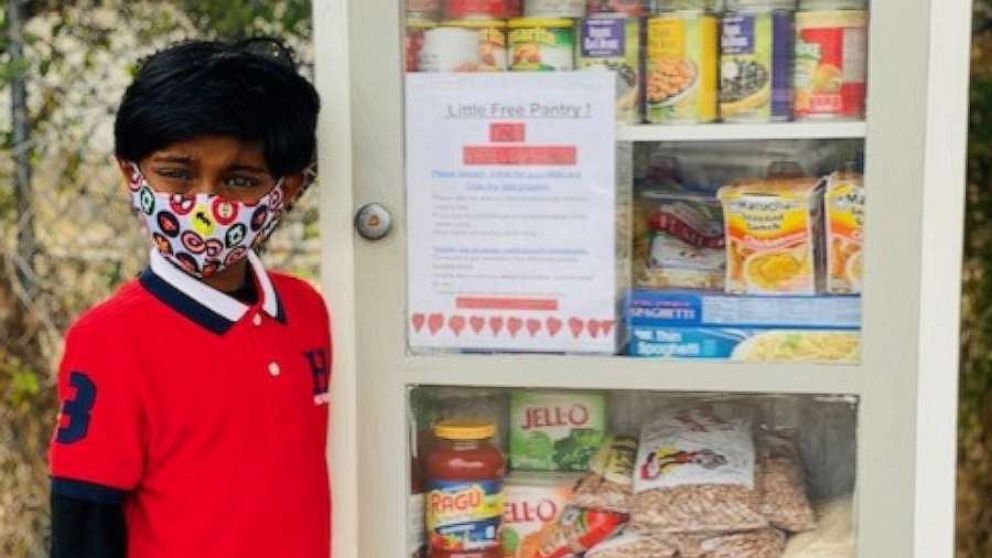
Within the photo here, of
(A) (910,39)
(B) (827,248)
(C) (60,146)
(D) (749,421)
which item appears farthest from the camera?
(C) (60,146)

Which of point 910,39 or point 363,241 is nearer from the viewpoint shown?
point 910,39

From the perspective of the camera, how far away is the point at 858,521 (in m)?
1.89

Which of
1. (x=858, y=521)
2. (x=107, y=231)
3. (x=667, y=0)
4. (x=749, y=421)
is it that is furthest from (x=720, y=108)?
(x=107, y=231)

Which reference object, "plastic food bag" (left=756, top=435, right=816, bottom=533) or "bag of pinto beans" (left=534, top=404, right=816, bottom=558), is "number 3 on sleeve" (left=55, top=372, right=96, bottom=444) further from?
"plastic food bag" (left=756, top=435, right=816, bottom=533)

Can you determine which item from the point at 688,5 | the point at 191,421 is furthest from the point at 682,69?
the point at 191,421

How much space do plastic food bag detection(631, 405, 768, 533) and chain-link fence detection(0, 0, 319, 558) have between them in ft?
4.19

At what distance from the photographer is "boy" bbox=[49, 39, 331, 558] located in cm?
164

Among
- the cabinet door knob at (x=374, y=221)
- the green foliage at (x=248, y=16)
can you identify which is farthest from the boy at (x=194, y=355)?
the green foliage at (x=248, y=16)

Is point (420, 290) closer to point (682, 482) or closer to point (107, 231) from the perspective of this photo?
point (682, 482)

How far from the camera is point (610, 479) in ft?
6.82

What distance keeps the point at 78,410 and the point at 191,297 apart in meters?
0.20

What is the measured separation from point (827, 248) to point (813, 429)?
0.29m

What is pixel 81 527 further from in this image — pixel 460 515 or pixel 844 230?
pixel 844 230

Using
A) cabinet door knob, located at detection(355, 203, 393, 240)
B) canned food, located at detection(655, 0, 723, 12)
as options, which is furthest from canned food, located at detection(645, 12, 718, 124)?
cabinet door knob, located at detection(355, 203, 393, 240)
